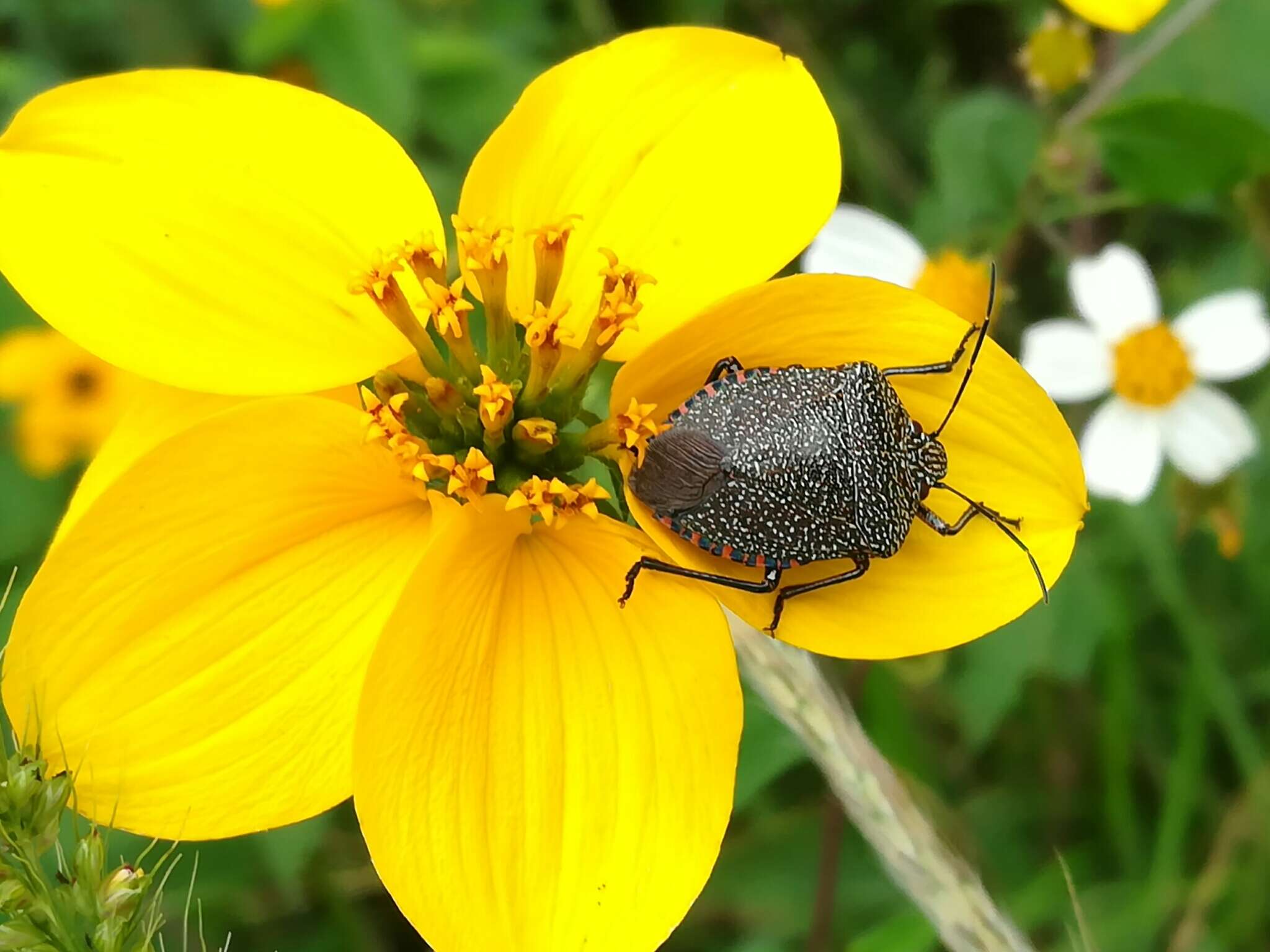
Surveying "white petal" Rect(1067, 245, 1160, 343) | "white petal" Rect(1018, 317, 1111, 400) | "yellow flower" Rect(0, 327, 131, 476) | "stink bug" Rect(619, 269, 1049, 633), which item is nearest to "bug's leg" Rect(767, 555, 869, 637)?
"stink bug" Rect(619, 269, 1049, 633)

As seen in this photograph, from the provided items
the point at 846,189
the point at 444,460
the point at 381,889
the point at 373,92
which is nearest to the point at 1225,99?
the point at 846,189

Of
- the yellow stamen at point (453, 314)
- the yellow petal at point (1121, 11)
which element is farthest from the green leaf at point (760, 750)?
the yellow petal at point (1121, 11)

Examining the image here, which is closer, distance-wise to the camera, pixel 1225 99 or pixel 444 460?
pixel 444 460

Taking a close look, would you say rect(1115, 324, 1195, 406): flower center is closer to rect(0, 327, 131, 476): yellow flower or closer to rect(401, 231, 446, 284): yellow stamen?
rect(401, 231, 446, 284): yellow stamen

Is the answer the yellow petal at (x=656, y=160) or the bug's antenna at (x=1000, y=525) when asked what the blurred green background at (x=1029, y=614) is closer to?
the bug's antenna at (x=1000, y=525)

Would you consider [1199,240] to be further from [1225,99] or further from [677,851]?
[677,851]
